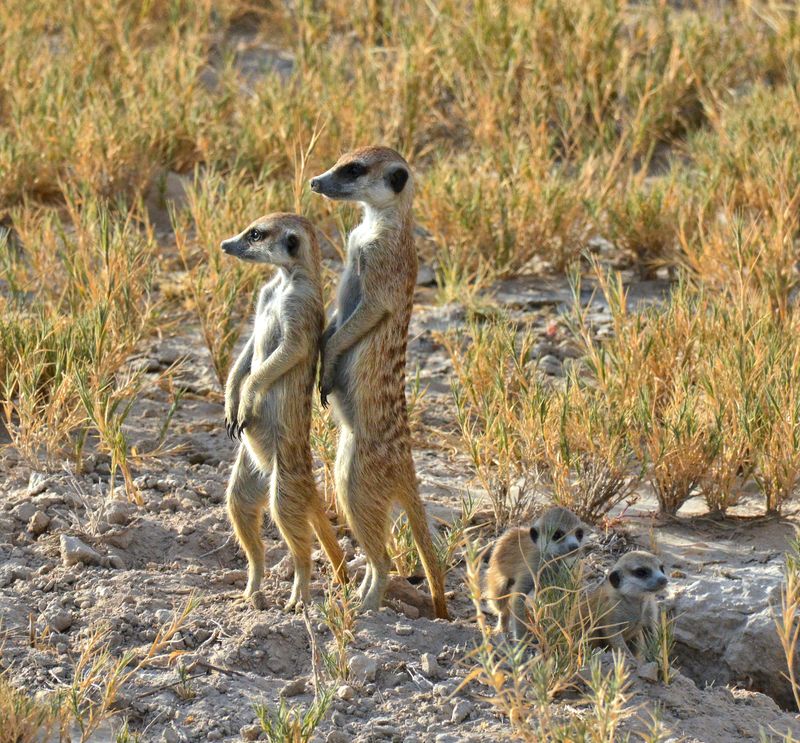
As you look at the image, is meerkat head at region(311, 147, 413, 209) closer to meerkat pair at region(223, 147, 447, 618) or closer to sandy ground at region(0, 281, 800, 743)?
meerkat pair at region(223, 147, 447, 618)

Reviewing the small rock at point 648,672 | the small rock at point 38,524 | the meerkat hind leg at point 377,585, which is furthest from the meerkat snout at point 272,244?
the small rock at point 648,672

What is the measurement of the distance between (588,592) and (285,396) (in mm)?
1056

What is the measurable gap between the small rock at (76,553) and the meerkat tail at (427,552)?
3.08ft

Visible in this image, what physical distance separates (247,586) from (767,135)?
152 inches

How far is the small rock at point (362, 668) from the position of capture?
3451 millimetres

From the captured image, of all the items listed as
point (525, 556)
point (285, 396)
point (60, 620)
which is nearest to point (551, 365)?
point (525, 556)

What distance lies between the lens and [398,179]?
12.7 ft

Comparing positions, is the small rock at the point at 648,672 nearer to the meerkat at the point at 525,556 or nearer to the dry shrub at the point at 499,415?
the meerkat at the point at 525,556

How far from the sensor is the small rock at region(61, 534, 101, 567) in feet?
12.9

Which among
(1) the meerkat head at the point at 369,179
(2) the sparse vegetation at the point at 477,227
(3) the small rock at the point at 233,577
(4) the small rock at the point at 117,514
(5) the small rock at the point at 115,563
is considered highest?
(1) the meerkat head at the point at 369,179

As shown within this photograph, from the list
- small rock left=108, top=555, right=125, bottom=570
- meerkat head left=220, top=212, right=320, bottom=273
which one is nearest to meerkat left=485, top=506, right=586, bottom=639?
meerkat head left=220, top=212, right=320, bottom=273

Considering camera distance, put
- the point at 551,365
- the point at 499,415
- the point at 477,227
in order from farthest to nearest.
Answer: the point at 477,227, the point at 551,365, the point at 499,415

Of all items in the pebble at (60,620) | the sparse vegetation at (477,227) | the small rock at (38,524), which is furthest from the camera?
the sparse vegetation at (477,227)

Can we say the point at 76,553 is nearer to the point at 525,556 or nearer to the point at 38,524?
the point at 38,524
